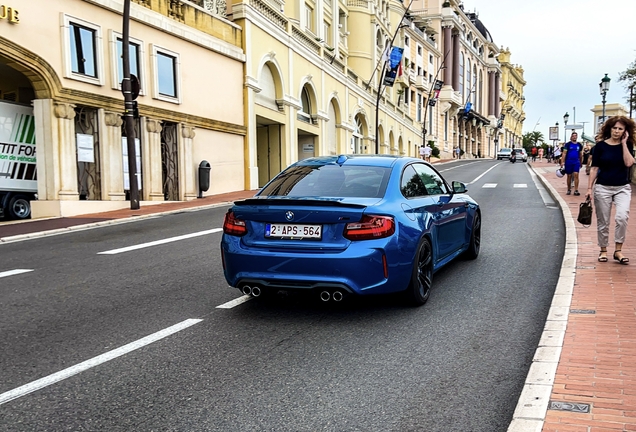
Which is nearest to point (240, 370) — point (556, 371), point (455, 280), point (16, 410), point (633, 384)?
point (16, 410)

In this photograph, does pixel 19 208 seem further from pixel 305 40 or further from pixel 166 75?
pixel 305 40

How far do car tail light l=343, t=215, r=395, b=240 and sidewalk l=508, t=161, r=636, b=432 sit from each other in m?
1.55

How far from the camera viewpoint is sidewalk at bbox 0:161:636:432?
3090 mm

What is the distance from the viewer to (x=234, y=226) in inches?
213

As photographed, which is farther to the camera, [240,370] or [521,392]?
[240,370]

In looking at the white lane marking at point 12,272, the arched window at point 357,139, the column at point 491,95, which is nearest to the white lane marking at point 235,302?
the white lane marking at point 12,272

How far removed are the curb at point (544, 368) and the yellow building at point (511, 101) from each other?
135 meters

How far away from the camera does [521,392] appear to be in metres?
3.51

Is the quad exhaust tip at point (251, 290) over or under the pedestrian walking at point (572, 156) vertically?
under

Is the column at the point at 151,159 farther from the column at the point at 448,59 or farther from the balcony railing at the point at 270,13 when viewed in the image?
the column at the point at 448,59

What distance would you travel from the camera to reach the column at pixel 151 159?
63.2ft

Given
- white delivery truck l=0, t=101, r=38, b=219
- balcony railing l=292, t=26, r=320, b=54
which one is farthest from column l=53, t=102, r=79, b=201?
balcony railing l=292, t=26, r=320, b=54

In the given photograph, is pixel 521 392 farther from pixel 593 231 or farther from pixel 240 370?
pixel 593 231

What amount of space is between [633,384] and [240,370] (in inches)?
98.7
